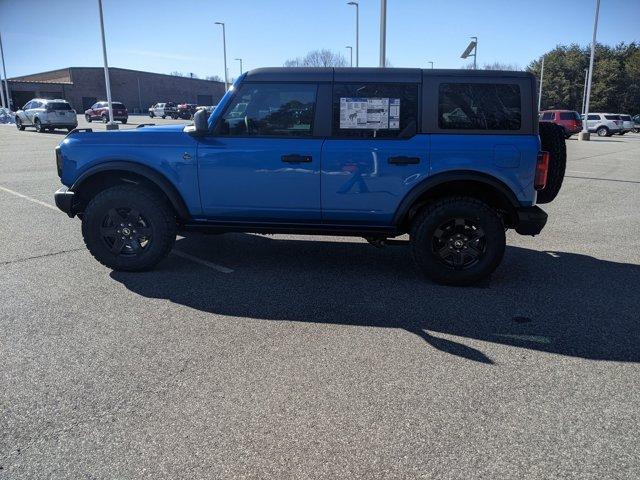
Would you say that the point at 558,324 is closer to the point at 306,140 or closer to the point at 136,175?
the point at 306,140

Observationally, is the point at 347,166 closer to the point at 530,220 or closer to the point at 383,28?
the point at 530,220

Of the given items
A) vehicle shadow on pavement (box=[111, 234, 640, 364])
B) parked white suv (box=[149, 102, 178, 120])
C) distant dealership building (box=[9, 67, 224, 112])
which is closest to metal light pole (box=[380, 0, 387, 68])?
vehicle shadow on pavement (box=[111, 234, 640, 364])

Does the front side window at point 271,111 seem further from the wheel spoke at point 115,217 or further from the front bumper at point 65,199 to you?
the front bumper at point 65,199

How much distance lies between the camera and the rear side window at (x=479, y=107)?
15.2 feet

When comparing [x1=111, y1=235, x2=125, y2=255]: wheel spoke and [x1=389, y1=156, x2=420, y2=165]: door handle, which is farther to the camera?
[x1=111, y1=235, x2=125, y2=255]: wheel spoke

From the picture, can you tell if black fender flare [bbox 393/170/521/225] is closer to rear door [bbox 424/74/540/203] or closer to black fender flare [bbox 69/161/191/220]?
rear door [bbox 424/74/540/203]

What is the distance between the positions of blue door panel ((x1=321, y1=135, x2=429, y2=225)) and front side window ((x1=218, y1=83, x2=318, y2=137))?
1.22 ft

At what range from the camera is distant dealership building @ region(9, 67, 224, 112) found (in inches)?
2470

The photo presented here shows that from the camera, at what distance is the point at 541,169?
461 cm

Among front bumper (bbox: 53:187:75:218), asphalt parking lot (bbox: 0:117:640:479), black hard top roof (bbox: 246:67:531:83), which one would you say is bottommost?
asphalt parking lot (bbox: 0:117:640:479)

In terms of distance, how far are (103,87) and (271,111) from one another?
77.1 metres

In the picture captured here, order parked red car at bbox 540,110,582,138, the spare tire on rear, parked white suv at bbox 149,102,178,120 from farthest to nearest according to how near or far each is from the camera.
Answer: parked white suv at bbox 149,102,178,120, parked red car at bbox 540,110,582,138, the spare tire on rear

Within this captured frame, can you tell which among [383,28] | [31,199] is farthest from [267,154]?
[383,28]

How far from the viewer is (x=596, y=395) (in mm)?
3029
